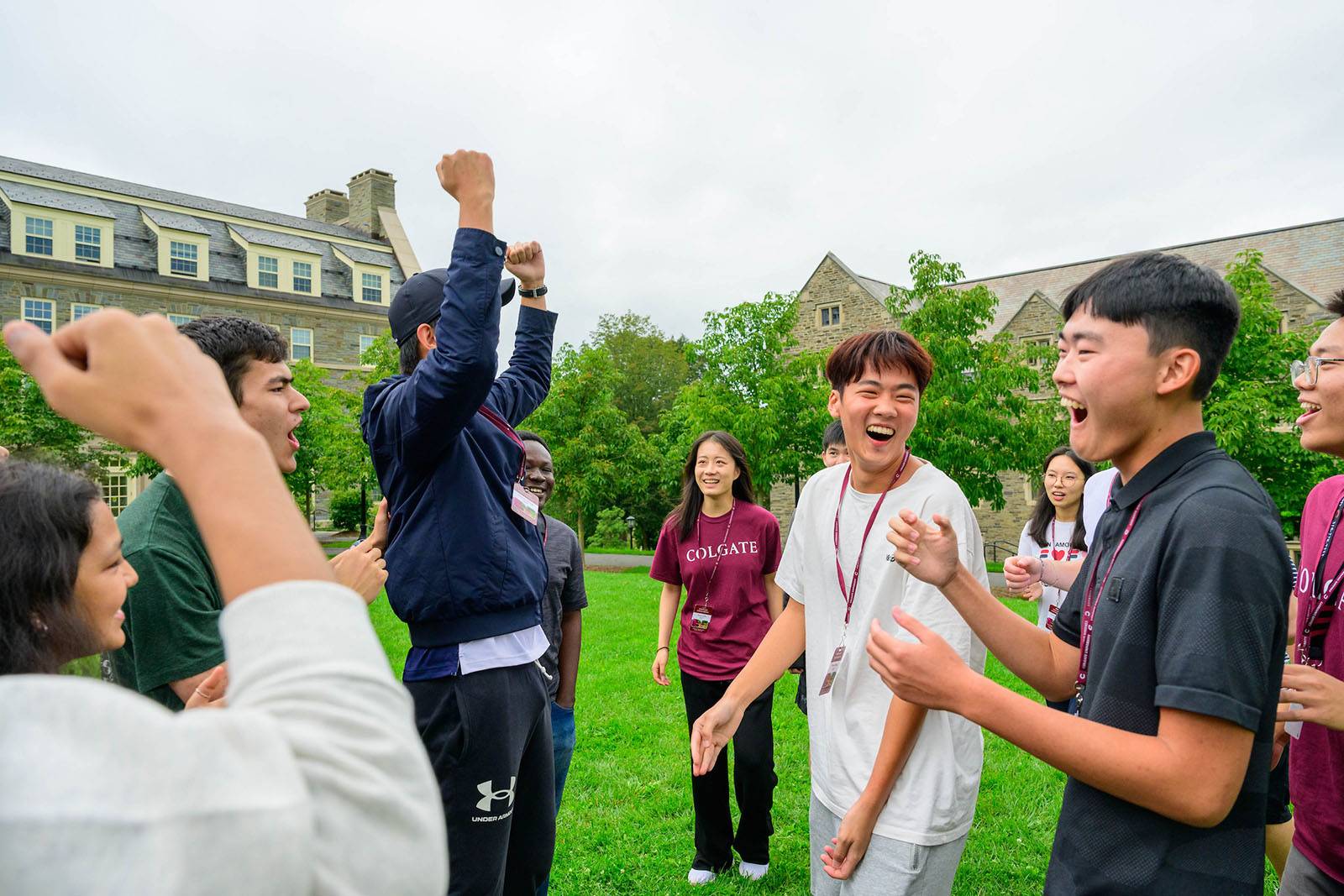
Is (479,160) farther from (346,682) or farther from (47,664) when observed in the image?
(346,682)

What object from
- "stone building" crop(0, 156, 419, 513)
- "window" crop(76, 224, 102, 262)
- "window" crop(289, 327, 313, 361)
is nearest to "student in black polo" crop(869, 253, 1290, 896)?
"stone building" crop(0, 156, 419, 513)

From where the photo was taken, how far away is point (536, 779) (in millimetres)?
2895

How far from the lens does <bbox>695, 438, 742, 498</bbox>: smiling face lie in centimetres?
584

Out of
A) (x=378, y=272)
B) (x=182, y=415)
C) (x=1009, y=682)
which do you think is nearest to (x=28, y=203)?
(x=378, y=272)

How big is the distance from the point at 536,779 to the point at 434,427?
4.38 ft

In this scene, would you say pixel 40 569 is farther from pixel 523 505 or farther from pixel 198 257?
pixel 198 257

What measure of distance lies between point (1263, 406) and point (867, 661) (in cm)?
2263

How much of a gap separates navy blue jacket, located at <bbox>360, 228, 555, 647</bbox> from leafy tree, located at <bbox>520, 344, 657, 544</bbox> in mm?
23658

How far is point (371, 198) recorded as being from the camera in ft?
135

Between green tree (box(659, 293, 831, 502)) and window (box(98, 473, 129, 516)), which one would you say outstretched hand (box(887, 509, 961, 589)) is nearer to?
green tree (box(659, 293, 831, 502))

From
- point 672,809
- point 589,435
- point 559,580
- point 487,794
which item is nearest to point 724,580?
point 559,580

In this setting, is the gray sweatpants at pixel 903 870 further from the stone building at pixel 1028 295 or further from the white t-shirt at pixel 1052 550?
the stone building at pixel 1028 295

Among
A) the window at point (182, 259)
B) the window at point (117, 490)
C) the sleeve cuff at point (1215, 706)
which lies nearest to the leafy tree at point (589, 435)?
the window at point (117, 490)

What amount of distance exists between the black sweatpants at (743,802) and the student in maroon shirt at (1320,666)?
283 cm
